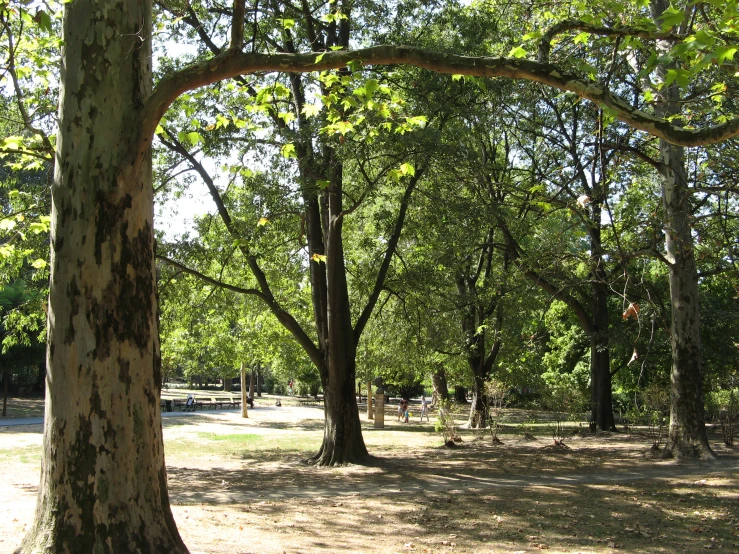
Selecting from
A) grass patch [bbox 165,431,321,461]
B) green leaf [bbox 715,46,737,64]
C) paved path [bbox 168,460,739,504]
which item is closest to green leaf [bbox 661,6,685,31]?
green leaf [bbox 715,46,737,64]

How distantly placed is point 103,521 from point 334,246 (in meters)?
11.2

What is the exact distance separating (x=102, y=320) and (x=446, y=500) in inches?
275

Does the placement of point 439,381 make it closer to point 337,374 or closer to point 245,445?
point 245,445

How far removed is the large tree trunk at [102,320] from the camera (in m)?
4.53

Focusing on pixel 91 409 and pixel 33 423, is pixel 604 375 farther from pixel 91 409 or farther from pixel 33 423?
pixel 33 423

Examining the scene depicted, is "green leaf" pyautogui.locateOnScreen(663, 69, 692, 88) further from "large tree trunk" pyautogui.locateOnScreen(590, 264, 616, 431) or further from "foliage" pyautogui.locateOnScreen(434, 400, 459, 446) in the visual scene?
"large tree trunk" pyautogui.locateOnScreen(590, 264, 616, 431)

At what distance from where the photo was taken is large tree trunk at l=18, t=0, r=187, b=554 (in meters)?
4.53

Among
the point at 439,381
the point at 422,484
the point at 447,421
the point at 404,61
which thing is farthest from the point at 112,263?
the point at 439,381

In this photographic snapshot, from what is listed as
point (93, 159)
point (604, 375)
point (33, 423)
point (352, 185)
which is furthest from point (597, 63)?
point (33, 423)

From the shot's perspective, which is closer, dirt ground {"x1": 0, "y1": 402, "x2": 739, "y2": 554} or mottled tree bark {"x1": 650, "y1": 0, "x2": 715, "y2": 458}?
dirt ground {"x1": 0, "y1": 402, "x2": 739, "y2": 554}

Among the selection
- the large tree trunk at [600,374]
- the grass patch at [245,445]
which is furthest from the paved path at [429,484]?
the large tree trunk at [600,374]

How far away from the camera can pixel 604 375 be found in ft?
72.3

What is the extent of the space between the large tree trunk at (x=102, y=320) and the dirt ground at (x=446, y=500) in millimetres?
1972

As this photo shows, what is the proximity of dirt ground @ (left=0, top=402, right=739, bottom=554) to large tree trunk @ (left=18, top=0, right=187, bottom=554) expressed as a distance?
77.6 inches
